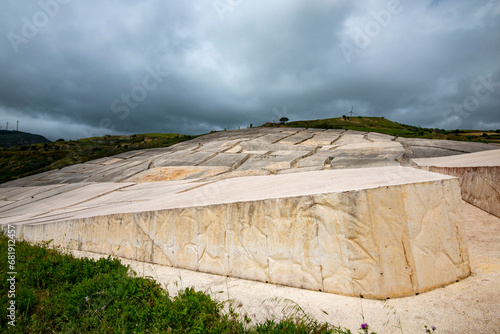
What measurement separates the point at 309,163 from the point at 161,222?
29.9 ft

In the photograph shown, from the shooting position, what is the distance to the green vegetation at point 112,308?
2.42 m

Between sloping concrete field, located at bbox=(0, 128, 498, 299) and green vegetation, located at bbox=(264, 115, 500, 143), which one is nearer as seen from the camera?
sloping concrete field, located at bbox=(0, 128, 498, 299)

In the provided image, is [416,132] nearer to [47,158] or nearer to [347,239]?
[347,239]

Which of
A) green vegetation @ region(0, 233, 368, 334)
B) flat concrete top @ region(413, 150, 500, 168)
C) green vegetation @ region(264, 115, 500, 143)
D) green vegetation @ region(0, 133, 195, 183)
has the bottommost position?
green vegetation @ region(0, 233, 368, 334)

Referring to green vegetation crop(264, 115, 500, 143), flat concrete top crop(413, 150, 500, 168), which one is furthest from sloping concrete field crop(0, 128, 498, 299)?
green vegetation crop(264, 115, 500, 143)

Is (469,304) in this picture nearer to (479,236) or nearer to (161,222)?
(479,236)

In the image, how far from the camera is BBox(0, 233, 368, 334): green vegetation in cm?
242

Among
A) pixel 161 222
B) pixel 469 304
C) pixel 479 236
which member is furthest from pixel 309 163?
pixel 469 304

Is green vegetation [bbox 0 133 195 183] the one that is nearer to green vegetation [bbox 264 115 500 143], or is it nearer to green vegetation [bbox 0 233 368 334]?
green vegetation [bbox 264 115 500 143]

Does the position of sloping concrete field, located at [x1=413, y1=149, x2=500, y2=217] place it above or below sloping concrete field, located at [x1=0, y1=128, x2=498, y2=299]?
above

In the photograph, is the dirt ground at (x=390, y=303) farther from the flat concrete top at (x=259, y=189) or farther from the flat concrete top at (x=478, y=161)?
the flat concrete top at (x=478, y=161)

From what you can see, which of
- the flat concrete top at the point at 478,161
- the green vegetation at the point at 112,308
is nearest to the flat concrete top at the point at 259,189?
the green vegetation at the point at 112,308

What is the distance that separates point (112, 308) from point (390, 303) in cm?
285

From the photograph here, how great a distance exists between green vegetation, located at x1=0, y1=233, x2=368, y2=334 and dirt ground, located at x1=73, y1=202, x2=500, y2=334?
0.16 m
